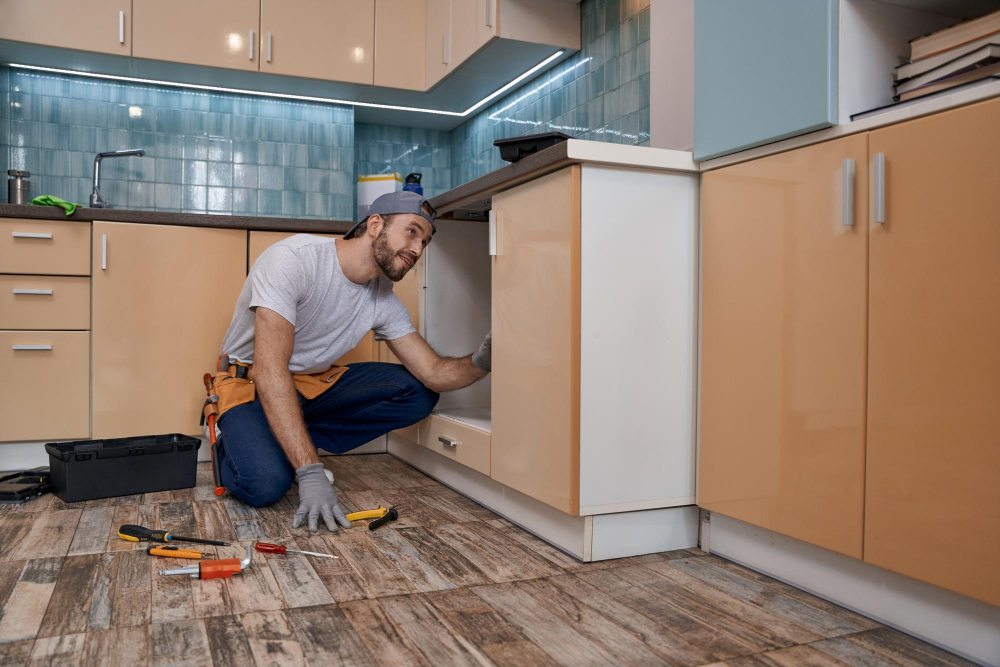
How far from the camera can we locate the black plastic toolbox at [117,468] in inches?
90.2

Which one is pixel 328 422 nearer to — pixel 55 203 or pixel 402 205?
pixel 402 205

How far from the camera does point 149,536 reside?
181 centimetres

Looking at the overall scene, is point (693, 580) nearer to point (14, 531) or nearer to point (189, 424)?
point (14, 531)

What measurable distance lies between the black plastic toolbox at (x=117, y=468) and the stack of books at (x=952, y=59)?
2.24 meters

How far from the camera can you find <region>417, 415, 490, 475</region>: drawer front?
7.07ft

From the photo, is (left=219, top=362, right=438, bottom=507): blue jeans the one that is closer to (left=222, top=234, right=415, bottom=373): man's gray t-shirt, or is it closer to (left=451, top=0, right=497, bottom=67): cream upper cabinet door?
(left=222, top=234, right=415, bottom=373): man's gray t-shirt

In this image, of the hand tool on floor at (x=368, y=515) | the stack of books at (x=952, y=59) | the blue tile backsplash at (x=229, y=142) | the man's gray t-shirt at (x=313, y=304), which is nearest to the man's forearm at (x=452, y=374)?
the man's gray t-shirt at (x=313, y=304)

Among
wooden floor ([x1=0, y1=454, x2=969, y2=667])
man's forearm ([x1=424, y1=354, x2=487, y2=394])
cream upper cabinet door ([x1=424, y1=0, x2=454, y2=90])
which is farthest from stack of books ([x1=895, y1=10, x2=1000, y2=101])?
cream upper cabinet door ([x1=424, y1=0, x2=454, y2=90])

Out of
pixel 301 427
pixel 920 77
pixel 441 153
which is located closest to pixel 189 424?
pixel 301 427

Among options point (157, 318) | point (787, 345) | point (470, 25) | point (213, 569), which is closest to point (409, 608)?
point (213, 569)

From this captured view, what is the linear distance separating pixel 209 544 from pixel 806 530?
4.37ft

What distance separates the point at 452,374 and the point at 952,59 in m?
1.64

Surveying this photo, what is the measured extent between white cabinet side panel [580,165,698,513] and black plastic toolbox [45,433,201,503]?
1463mm

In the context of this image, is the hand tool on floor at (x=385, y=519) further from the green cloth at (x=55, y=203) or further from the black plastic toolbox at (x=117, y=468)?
the green cloth at (x=55, y=203)
